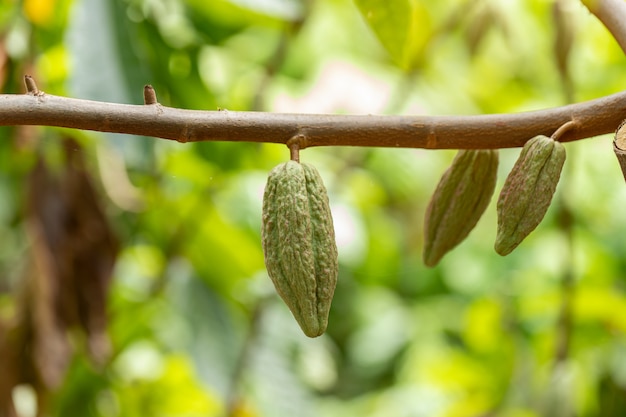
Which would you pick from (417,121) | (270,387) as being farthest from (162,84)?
(417,121)

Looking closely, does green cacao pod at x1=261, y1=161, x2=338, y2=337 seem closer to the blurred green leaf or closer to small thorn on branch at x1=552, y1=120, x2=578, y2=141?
small thorn on branch at x1=552, y1=120, x2=578, y2=141

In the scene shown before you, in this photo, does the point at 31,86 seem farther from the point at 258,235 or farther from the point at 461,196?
the point at 258,235

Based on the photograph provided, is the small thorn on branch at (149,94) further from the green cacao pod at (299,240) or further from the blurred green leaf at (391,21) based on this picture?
the blurred green leaf at (391,21)

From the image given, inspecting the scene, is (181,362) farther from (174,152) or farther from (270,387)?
(174,152)

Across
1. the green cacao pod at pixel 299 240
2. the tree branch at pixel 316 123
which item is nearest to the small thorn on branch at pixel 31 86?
the tree branch at pixel 316 123

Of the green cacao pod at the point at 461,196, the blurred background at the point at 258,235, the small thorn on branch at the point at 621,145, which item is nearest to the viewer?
the small thorn on branch at the point at 621,145

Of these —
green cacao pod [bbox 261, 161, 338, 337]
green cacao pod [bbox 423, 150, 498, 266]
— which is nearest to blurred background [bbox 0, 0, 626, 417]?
green cacao pod [bbox 423, 150, 498, 266]

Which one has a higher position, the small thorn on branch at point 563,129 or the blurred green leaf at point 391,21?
the blurred green leaf at point 391,21
